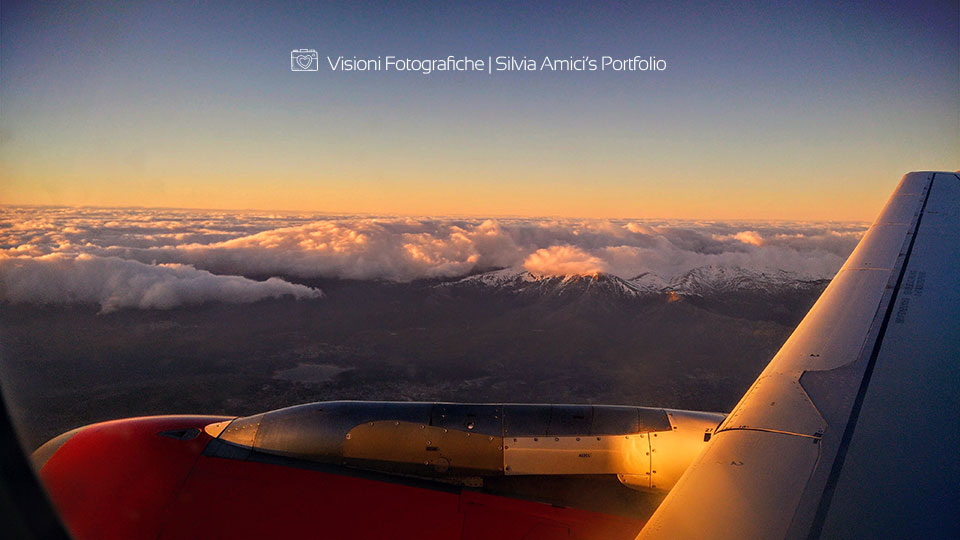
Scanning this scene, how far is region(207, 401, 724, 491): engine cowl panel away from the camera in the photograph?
5.01 meters

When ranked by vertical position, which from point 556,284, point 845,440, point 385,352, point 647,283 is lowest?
point 385,352

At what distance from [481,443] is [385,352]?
2688 inches

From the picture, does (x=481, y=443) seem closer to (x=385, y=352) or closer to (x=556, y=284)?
(x=385, y=352)

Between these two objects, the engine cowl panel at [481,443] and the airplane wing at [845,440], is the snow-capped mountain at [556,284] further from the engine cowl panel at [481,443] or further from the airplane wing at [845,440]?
the airplane wing at [845,440]

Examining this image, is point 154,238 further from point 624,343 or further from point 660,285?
point 660,285

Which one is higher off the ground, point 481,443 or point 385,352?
point 481,443

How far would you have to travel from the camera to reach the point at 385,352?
233 feet

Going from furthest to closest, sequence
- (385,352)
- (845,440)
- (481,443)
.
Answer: (385,352), (481,443), (845,440)

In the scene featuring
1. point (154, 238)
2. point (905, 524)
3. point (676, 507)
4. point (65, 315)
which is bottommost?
point (65, 315)

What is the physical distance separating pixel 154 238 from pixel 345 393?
205 feet

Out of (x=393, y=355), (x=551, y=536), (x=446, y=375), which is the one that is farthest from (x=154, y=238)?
(x=551, y=536)

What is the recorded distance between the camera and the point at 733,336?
86188 millimetres

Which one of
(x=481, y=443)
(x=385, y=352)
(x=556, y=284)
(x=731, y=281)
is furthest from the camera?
(x=556, y=284)

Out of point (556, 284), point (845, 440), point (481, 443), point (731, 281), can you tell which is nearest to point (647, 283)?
point (731, 281)
